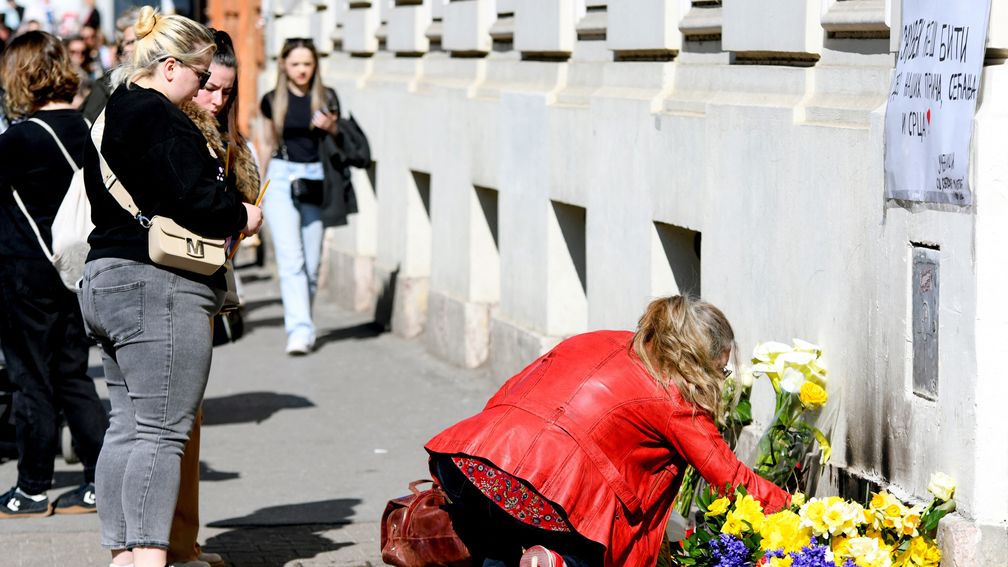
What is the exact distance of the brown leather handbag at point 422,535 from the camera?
16.7 feet

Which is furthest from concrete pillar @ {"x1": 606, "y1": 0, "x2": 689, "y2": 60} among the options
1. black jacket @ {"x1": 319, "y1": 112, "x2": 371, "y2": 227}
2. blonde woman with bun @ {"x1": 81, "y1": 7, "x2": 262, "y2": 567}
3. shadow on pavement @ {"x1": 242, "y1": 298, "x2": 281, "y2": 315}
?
shadow on pavement @ {"x1": 242, "y1": 298, "x2": 281, "y2": 315}

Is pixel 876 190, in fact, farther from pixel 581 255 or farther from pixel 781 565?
pixel 581 255

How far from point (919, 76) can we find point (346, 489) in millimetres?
3245

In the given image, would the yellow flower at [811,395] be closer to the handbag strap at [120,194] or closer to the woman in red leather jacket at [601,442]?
the woman in red leather jacket at [601,442]

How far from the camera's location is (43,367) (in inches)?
261

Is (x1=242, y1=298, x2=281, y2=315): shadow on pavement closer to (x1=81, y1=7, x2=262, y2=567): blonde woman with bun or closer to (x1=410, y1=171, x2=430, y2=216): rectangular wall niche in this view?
(x1=410, y1=171, x2=430, y2=216): rectangular wall niche

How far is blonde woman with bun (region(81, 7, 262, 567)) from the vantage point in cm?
484

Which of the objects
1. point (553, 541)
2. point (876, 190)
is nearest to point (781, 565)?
point (553, 541)

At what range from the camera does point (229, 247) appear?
5340 mm

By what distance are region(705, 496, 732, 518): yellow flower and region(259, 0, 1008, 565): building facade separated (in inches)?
27.4

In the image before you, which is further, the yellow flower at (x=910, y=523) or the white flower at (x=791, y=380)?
the white flower at (x=791, y=380)

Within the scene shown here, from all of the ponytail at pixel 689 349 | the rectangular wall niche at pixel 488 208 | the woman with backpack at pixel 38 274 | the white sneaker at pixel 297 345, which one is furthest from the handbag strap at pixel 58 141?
the white sneaker at pixel 297 345

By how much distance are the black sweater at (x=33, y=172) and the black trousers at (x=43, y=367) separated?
0.27 ft

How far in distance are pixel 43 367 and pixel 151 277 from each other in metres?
1.90
